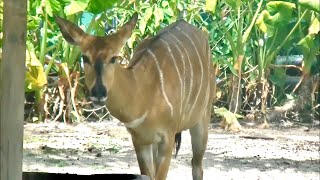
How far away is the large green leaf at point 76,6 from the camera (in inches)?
267

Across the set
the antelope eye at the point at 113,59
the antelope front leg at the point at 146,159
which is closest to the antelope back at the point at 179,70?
the antelope front leg at the point at 146,159

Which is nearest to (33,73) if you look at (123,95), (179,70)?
(179,70)

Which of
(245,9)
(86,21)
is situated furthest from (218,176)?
(86,21)

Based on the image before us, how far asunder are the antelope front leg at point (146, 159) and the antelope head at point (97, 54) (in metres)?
0.77

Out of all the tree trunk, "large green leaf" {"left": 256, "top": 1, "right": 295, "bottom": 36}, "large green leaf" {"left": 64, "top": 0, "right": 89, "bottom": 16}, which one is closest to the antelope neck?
the tree trunk

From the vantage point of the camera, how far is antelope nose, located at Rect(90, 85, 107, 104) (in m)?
4.32

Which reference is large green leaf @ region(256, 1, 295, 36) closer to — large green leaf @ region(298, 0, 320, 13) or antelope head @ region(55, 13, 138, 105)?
large green leaf @ region(298, 0, 320, 13)

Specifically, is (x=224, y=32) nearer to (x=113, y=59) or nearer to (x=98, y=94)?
(x=113, y=59)

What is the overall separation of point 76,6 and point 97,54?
107 inches

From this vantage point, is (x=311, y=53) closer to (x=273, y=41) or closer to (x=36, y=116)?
(x=273, y=41)

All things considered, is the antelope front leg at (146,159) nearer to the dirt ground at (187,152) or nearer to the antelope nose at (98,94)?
the antelope nose at (98,94)

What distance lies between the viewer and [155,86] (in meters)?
5.06

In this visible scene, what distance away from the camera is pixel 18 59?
291cm

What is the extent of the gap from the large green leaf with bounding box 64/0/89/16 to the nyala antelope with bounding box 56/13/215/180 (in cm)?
110
